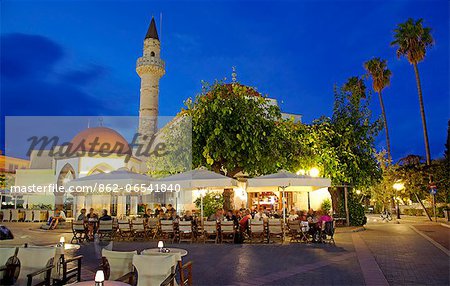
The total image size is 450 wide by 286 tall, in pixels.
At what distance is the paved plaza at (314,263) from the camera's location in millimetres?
7715

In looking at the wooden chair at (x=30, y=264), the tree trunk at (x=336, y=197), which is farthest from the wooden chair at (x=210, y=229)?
the tree trunk at (x=336, y=197)

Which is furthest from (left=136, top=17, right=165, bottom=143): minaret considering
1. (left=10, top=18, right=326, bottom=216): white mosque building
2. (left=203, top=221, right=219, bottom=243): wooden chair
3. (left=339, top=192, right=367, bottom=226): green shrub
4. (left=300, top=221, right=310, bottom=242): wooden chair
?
(left=300, top=221, right=310, bottom=242): wooden chair

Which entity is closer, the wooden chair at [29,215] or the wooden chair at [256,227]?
the wooden chair at [256,227]

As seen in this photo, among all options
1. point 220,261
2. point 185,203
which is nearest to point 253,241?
point 220,261

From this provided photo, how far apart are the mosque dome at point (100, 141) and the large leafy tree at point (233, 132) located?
1739cm

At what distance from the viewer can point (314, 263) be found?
9508mm

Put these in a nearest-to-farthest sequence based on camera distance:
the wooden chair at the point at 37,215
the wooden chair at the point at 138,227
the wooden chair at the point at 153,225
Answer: the wooden chair at the point at 138,227, the wooden chair at the point at 153,225, the wooden chair at the point at 37,215

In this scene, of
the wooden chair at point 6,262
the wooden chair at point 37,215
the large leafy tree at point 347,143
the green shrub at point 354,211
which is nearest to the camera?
the wooden chair at point 6,262

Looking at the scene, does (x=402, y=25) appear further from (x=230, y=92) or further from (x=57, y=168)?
(x=57, y=168)

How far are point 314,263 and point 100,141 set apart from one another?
25.4 m

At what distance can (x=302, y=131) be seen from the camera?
19.7m

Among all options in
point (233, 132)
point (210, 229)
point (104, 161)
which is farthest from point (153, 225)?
point (104, 161)

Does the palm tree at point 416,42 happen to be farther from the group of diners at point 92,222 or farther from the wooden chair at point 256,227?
the group of diners at point 92,222

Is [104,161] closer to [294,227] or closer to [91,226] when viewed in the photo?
[91,226]
